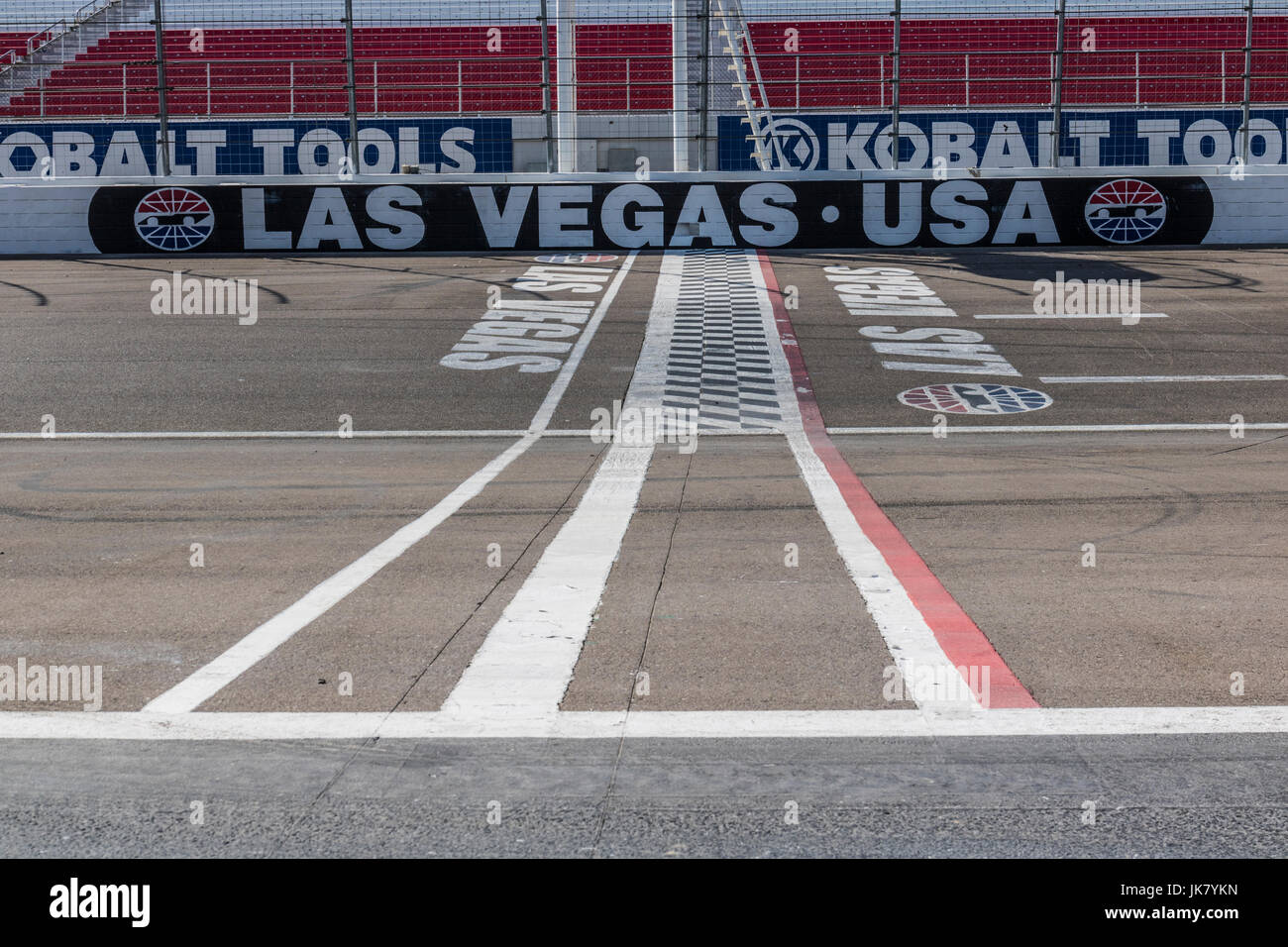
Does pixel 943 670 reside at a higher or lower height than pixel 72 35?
lower

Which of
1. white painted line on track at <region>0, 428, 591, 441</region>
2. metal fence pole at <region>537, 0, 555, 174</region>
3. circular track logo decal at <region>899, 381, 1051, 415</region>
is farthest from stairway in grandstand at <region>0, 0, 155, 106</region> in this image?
circular track logo decal at <region>899, 381, 1051, 415</region>

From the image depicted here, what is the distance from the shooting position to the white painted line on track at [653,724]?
496cm

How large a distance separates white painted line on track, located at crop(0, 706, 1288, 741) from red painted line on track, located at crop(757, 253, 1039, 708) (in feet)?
0.93

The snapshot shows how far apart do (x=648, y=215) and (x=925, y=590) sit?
59.1 feet

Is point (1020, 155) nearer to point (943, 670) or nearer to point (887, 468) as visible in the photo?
point (887, 468)

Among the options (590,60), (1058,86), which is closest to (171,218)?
(590,60)

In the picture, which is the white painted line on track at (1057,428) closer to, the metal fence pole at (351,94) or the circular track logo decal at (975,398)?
the circular track logo decal at (975,398)

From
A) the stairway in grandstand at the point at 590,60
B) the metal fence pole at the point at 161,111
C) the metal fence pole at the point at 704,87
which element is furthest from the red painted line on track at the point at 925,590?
the metal fence pole at the point at 161,111

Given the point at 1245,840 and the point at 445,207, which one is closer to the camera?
the point at 1245,840

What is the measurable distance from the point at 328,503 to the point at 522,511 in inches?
59.6

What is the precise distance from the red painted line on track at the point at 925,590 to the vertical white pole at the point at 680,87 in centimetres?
1304

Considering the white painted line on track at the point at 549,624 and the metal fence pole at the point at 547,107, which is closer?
the white painted line on track at the point at 549,624

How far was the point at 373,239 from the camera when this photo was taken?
23969 mm

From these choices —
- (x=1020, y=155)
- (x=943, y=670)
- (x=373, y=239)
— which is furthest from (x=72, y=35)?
(x=943, y=670)
